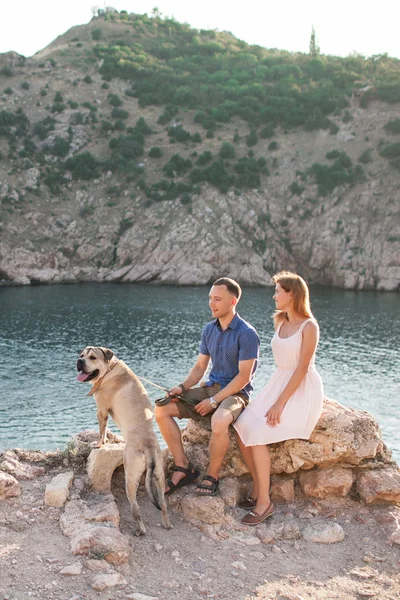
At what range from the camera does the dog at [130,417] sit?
6348 mm

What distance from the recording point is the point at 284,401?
6879mm

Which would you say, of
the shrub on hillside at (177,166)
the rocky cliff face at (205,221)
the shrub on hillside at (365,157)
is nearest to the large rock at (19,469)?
the rocky cliff face at (205,221)

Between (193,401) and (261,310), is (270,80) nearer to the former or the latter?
(261,310)

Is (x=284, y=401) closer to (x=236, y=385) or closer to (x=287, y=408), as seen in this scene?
(x=287, y=408)

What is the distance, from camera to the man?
698cm

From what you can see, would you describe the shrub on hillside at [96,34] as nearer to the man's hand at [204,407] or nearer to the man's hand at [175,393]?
the man's hand at [175,393]

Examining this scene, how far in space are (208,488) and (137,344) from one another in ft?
84.3

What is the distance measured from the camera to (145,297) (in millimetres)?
48688

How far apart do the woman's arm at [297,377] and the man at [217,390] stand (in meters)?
0.46

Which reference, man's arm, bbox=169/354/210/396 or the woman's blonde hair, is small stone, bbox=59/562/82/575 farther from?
the woman's blonde hair

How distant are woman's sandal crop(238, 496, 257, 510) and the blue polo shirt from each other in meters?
1.24

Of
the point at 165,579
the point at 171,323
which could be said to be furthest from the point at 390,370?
the point at 165,579

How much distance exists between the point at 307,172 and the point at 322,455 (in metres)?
62.3

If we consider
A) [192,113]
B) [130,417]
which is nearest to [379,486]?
[130,417]
